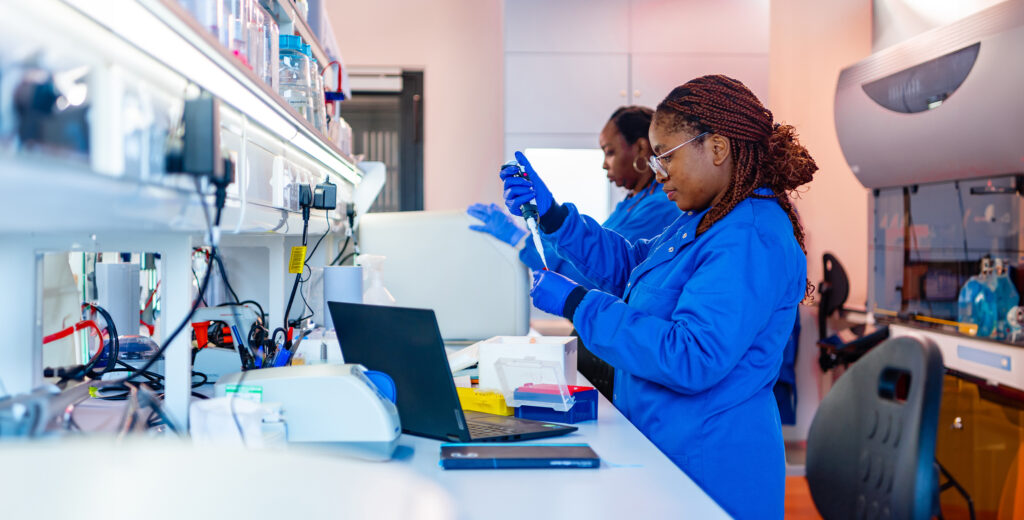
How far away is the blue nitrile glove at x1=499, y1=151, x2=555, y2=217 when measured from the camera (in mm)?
1745

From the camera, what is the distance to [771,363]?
1.36m

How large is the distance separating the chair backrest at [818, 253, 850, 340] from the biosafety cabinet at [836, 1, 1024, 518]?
439 mm

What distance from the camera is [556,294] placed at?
146 cm

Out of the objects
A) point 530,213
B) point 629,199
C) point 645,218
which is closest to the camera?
point 530,213

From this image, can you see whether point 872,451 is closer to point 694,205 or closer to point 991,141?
point 694,205

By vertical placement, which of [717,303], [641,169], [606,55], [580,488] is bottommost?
[580,488]

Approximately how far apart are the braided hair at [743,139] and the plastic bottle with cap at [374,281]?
0.92 m

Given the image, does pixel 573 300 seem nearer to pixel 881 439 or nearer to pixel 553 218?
pixel 553 218

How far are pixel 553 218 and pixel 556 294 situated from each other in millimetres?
391

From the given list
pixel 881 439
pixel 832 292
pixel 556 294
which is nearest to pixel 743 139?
pixel 556 294

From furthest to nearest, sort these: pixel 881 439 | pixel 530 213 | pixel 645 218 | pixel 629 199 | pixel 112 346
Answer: pixel 629 199 < pixel 645 218 < pixel 530 213 < pixel 112 346 < pixel 881 439

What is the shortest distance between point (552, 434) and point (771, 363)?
421 millimetres

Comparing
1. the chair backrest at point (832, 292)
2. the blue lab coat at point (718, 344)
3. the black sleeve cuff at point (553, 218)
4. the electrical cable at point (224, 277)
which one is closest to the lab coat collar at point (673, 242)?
the blue lab coat at point (718, 344)

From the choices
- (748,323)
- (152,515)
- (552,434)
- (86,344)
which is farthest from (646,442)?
(86,344)
